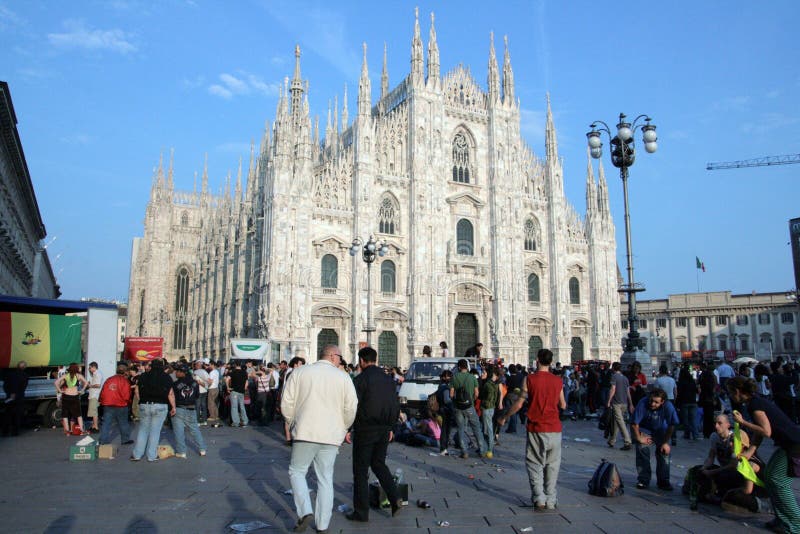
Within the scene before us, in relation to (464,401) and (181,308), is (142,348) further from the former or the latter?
(464,401)

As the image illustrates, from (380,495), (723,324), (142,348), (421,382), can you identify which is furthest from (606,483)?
(723,324)

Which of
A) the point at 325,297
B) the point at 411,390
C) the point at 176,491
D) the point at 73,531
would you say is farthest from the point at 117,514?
the point at 325,297

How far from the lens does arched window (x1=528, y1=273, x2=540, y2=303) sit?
41906mm

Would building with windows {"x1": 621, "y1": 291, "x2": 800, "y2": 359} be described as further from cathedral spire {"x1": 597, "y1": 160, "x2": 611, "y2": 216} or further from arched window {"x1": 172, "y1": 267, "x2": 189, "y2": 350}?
arched window {"x1": 172, "y1": 267, "x2": 189, "y2": 350}

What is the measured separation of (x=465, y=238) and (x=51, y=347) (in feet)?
85.9

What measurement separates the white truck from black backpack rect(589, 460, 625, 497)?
1374 cm

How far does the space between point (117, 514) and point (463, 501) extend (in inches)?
156

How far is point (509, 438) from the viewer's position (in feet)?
50.0

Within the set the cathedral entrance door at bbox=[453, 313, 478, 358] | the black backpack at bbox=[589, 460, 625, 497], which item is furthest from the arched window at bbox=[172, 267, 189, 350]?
the black backpack at bbox=[589, 460, 625, 497]

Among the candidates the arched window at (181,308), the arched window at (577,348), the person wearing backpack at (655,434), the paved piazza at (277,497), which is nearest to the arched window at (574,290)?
the arched window at (577,348)

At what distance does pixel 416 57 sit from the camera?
3853 centimetres

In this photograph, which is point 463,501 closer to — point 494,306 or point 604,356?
point 494,306

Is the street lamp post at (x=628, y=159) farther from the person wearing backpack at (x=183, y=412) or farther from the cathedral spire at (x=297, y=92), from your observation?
the cathedral spire at (x=297, y=92)

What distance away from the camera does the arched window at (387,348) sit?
36406mm
